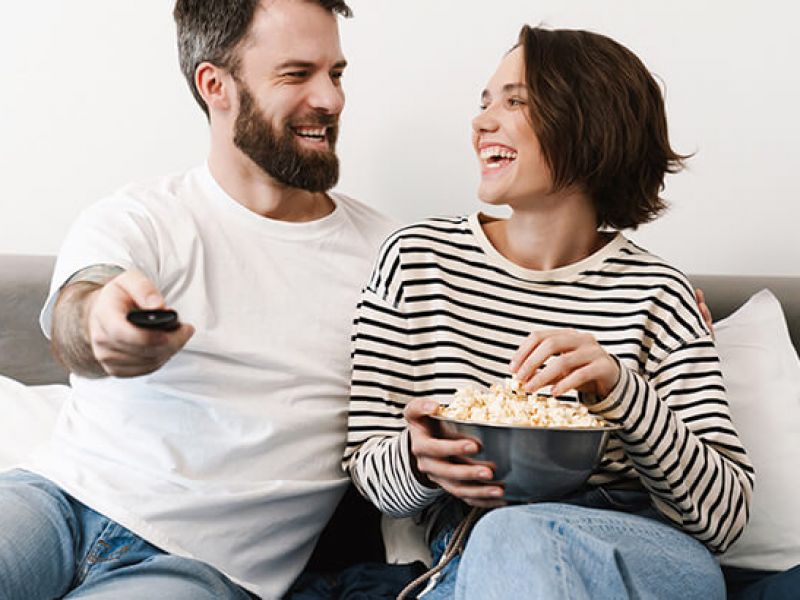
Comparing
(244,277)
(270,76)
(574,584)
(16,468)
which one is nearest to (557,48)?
(270,76)

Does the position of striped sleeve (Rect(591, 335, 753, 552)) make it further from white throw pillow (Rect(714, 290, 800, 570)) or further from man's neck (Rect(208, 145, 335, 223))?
man's neck (Rect(208, 145, 335, 223))

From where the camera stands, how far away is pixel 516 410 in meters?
1.30

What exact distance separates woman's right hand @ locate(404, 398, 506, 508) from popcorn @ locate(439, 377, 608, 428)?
30 mm

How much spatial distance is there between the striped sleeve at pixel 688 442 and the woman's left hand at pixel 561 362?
46mm

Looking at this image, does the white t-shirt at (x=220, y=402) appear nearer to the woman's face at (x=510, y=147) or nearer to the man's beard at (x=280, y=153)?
the man's beard at (x=280, y=153)

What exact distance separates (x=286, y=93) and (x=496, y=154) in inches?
15.0

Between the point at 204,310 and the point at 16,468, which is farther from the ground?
the point at 204,310

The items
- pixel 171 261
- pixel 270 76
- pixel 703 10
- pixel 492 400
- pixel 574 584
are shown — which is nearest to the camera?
pixel 574 584

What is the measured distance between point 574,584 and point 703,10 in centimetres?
133

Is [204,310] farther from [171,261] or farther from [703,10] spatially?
[703,10]

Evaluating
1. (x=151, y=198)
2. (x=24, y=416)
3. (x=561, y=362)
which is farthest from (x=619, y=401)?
(x=24, y=416)

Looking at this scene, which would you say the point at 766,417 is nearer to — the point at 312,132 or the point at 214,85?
the point at 312,132

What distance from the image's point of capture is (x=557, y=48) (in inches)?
64.5

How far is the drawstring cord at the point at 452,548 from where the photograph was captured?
1.50 metres
